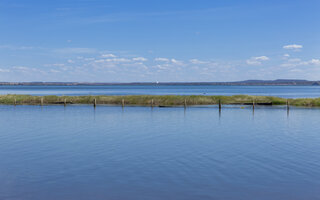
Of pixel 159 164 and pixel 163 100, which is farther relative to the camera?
pixel 163 100

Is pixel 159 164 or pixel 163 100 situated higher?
pixel 163 100

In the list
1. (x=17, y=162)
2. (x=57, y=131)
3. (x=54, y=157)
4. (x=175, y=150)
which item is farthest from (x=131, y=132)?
(x=17, y=162)

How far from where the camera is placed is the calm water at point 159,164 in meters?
18.2

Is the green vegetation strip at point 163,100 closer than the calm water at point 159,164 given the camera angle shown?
No

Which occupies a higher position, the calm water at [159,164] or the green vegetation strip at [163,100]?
the green vegetation strip at [163,100]

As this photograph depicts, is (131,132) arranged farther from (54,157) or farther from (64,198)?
(64,198)

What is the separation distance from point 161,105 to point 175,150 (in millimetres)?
55643

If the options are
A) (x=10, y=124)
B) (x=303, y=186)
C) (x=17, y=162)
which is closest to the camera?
(x=303, y=186)

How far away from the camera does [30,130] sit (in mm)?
41969

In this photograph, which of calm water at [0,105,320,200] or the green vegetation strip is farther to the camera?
the green vegetation strip

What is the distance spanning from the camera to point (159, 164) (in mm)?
24250

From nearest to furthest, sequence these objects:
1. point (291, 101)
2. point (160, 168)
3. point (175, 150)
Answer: point (160, 168) < point (175, 150) < point (291, 101)

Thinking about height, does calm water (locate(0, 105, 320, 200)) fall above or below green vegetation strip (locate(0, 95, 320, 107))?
below

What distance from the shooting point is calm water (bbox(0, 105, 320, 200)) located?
18.2 metres
